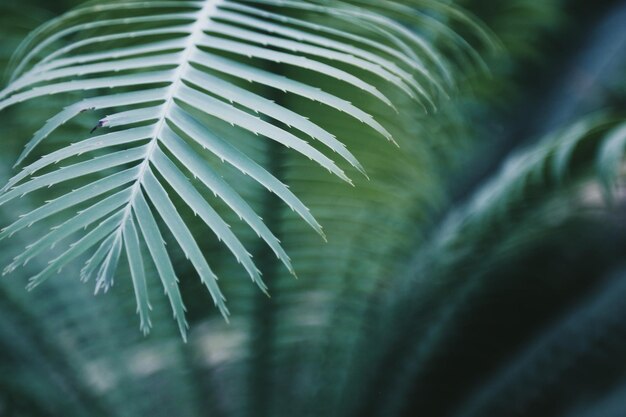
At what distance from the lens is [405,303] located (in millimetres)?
1244

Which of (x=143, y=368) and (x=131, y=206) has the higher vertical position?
(x=143, y=368)

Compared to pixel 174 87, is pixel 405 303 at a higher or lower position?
higher

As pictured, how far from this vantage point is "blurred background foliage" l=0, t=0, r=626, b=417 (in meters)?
1.08

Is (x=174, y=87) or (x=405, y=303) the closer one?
(x=174, y=87)

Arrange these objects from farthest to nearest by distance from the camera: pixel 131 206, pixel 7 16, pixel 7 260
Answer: pixel 7 260, pixel 7 16, pixel 131 206

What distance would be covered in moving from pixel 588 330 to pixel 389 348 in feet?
1.15

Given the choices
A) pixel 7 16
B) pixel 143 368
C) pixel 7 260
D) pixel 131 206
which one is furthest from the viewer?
pixel 143 368

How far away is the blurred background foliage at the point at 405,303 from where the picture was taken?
3.54 ft

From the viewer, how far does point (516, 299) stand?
1267 mm

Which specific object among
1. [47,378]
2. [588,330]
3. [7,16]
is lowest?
[588,330]

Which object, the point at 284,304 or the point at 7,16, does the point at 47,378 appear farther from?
the point at 7,16

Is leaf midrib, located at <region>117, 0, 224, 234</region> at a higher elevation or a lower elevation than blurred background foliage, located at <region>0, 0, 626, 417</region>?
lower

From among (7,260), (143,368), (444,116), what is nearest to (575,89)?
(444,116)

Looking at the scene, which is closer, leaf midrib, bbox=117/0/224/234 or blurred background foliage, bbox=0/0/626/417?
leaf midrib, bbox=117/0/224/234
